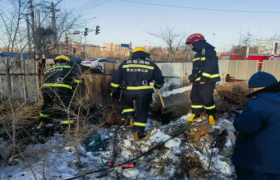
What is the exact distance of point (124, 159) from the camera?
3.05 m

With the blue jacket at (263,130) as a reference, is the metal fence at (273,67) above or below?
above

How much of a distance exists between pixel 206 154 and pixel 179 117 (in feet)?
4.94

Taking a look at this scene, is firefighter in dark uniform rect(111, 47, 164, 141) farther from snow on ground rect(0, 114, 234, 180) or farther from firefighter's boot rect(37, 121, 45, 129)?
firefighter's boot rect(37, 121, 45, 129)

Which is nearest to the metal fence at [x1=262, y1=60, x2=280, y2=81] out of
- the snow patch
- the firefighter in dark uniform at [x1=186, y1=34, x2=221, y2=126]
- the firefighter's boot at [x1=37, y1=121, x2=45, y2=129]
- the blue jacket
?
the firefighter in dark uniform at [x1=186, y1=34, x2=221, y2=126]

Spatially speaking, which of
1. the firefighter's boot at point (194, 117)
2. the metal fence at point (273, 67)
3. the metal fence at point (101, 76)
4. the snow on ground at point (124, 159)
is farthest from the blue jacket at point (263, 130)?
the metal fence at point (273, 67)

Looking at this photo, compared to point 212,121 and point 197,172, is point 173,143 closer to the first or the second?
point 197,172

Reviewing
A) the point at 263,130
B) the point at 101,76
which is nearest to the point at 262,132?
the point at 263,130

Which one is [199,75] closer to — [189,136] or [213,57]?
[213,57]

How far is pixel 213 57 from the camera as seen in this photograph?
3.78 metres

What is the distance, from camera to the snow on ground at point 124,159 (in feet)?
8.36

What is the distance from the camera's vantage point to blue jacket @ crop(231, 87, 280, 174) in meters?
1.64

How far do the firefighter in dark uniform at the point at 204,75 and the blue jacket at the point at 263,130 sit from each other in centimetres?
201

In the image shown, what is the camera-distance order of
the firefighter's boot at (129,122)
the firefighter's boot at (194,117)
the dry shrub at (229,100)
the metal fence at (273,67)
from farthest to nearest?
the metal fence at (273,67) → the dry shrub at (229,100) → the firefighter's boot at (129,122) → the firefighter's boot at (194,117)

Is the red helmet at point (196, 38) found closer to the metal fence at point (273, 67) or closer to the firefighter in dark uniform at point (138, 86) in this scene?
the firefighter in dark uniform at point (138, 86)
